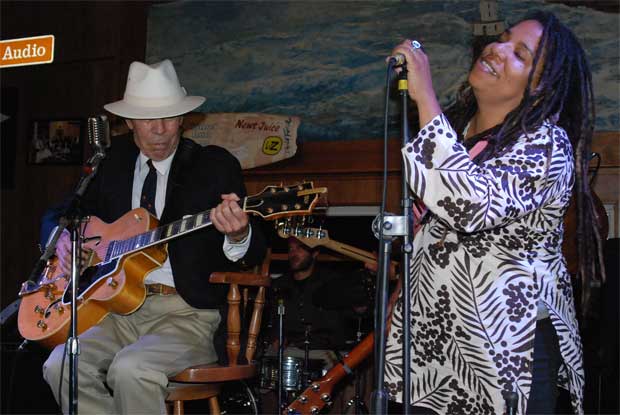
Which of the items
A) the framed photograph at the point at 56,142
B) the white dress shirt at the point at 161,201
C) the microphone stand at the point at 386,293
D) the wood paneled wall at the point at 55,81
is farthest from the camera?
the framed photograph at the point at 56,142

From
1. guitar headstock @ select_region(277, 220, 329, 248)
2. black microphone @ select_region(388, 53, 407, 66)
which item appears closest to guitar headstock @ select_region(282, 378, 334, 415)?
guitar headstock @ select_region(277, 220, 329, 248)

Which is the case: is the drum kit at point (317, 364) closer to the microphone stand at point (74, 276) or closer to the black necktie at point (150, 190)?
the black necktie at point (150, 190)

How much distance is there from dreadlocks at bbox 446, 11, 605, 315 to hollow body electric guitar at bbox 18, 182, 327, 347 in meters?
0.98

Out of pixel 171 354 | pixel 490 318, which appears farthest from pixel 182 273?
pixel 490 318

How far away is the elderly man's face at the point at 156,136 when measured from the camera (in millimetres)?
3205

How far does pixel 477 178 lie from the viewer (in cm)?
172

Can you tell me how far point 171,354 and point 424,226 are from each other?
125 cm

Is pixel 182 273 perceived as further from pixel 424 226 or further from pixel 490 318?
pixel 490 318

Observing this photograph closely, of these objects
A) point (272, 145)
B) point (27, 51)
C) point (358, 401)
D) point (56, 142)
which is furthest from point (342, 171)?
point (27, 51)

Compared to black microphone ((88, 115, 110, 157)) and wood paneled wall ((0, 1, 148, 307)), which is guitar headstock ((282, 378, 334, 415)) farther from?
wood paneled wall ((0, 1, 148, 307))

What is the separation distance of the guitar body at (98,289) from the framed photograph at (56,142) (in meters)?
2.77

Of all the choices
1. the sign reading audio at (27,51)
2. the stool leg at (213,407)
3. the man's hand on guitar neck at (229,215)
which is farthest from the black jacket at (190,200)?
the sign reading audio at (27,51)

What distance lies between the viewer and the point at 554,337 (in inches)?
73.4

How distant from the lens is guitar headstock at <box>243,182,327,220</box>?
9.04ft
